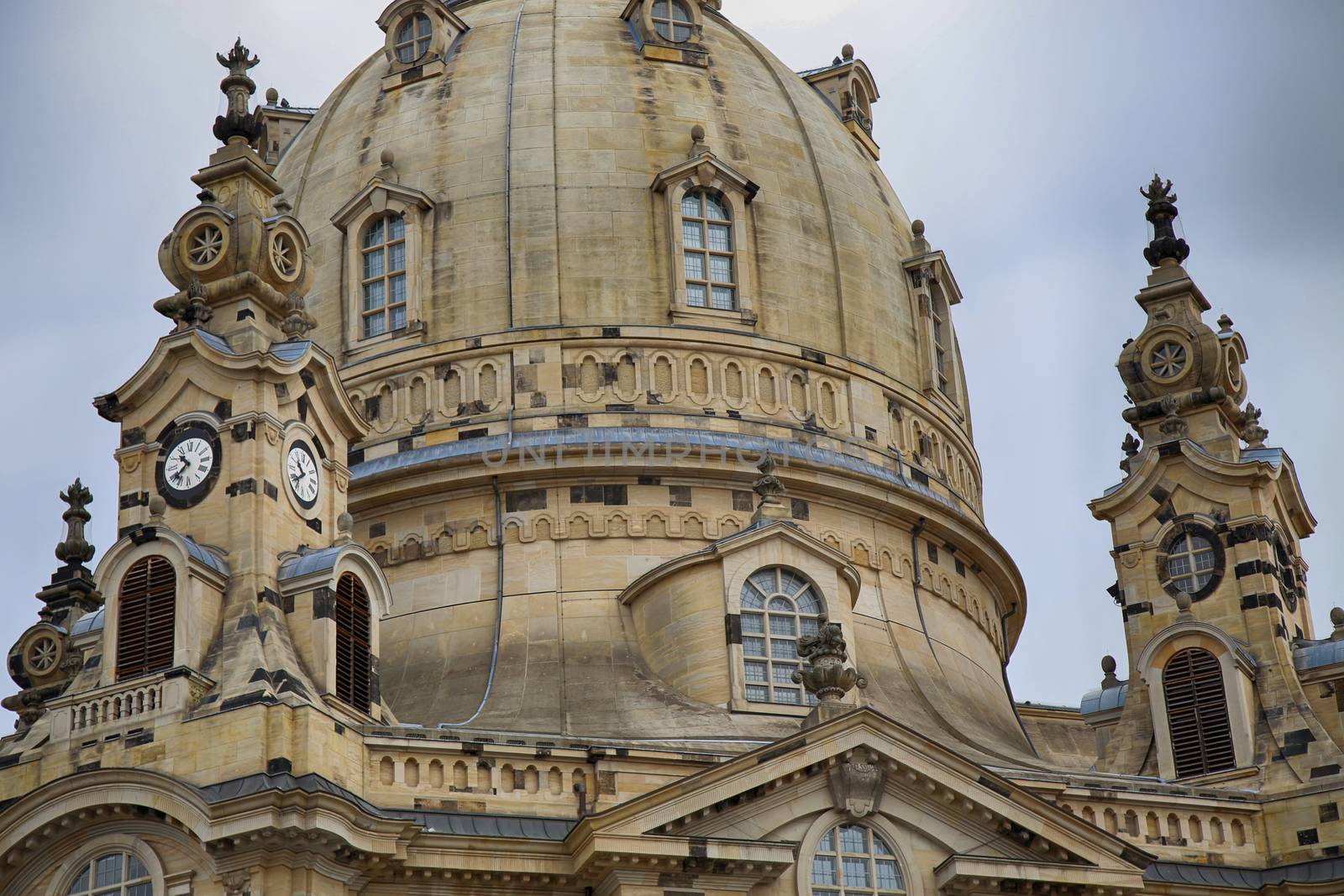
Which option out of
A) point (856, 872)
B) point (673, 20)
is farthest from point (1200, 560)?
point (673, 20)

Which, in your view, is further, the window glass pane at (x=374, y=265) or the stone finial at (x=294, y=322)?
the window glass pane at (x=374, y=265)

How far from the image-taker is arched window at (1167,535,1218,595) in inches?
2295

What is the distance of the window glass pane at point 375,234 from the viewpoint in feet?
197

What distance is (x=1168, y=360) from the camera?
60312 millimetres

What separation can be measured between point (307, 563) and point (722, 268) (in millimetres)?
15433

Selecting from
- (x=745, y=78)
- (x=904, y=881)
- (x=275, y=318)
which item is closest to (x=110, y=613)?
(x=275, y=318)

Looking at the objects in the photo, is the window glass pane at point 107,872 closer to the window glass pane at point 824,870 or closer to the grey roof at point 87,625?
the grey roof at point 87,625

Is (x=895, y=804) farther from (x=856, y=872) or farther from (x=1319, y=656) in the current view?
(x=1319, y=656)

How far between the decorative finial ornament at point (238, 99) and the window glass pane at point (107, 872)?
51.9ft

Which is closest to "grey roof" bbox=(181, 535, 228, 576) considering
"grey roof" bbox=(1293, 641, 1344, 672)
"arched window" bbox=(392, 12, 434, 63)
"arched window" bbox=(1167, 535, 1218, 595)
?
"arched window" bbox=(392, 12, 434, 63)

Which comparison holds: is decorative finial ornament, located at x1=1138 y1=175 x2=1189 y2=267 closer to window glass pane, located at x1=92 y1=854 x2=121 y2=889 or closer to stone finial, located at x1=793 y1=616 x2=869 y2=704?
stone finial, located at x1=793 y1=616 x2=869 y2=704

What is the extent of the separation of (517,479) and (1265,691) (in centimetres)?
1677

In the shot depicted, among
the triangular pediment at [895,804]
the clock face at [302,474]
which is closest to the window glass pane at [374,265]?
the clock face at [302,474]

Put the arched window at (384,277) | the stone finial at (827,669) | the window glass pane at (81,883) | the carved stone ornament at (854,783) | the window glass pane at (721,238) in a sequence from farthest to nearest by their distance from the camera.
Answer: the window glass pane at (721,238) → the arched window at (384,277) → the stone finial at (827,669) → the carved stone ornament at (854,783) → the window glass pane at (81,883)
